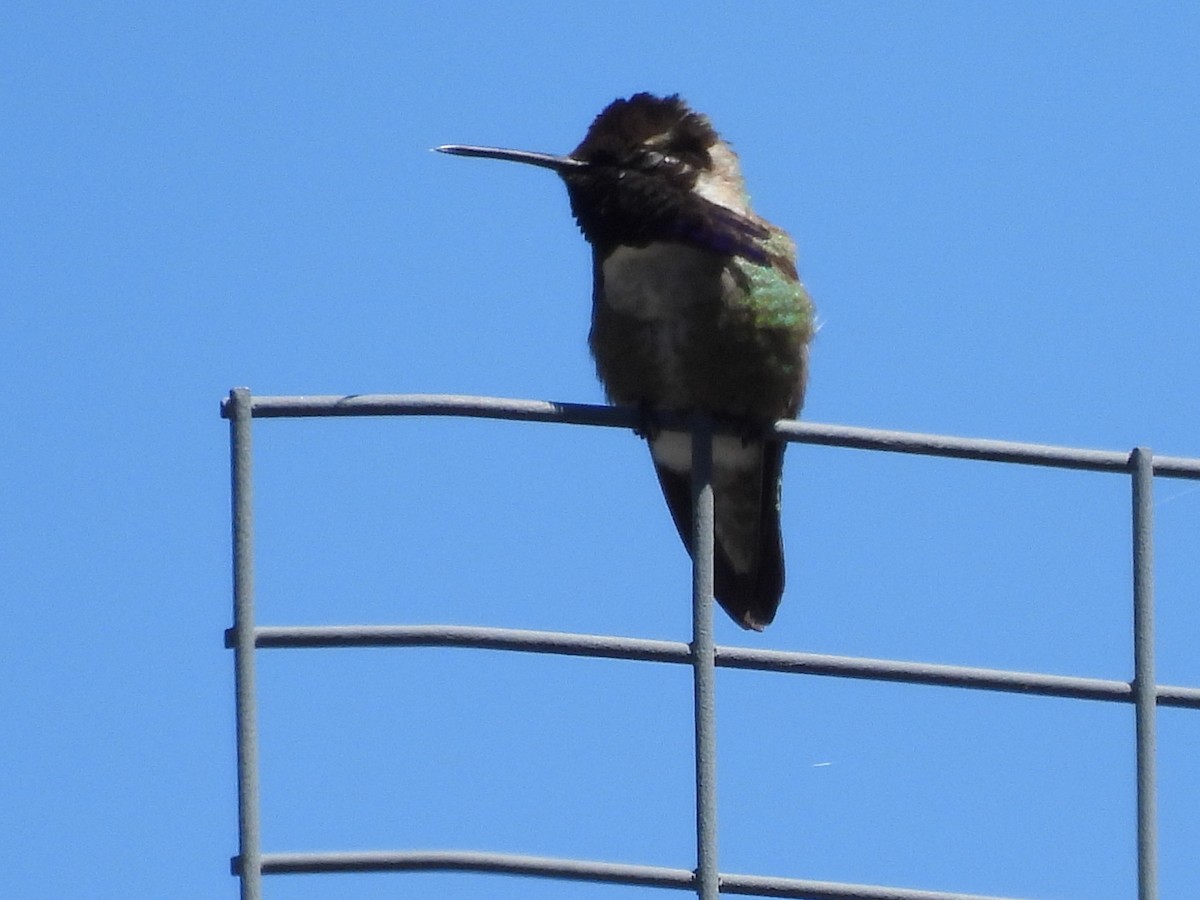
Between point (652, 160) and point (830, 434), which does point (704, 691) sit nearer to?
point (830, 434)

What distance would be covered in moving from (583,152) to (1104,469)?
9.57 feet

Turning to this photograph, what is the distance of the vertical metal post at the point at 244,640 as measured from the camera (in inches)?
118

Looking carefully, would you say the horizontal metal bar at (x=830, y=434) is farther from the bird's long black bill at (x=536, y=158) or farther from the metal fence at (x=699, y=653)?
the bird's long black bill at (x=536, y=158)

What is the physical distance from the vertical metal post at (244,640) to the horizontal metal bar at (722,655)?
0.12 ft

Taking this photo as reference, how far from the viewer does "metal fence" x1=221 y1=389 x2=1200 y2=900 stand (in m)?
3.06

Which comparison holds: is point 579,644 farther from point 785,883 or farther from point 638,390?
point 638,390

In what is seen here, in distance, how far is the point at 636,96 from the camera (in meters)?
6.26

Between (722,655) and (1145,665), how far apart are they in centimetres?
67

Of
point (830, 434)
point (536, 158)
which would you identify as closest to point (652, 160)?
point (536, 158)

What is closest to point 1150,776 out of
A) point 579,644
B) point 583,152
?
point 579,644

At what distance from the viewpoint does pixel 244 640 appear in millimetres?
3148

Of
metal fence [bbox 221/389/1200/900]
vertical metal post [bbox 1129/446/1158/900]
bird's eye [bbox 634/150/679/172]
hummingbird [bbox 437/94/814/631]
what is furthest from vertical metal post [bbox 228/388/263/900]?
bird's eye [bbox 634/150/679/172]

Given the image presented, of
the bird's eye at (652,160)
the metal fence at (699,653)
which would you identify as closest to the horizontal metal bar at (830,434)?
the metal fence at (699,653)

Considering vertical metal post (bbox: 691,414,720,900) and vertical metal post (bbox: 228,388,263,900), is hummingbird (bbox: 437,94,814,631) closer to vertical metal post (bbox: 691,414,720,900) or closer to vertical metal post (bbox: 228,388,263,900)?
vertical metal post (bbox: 691,414,720,900)
